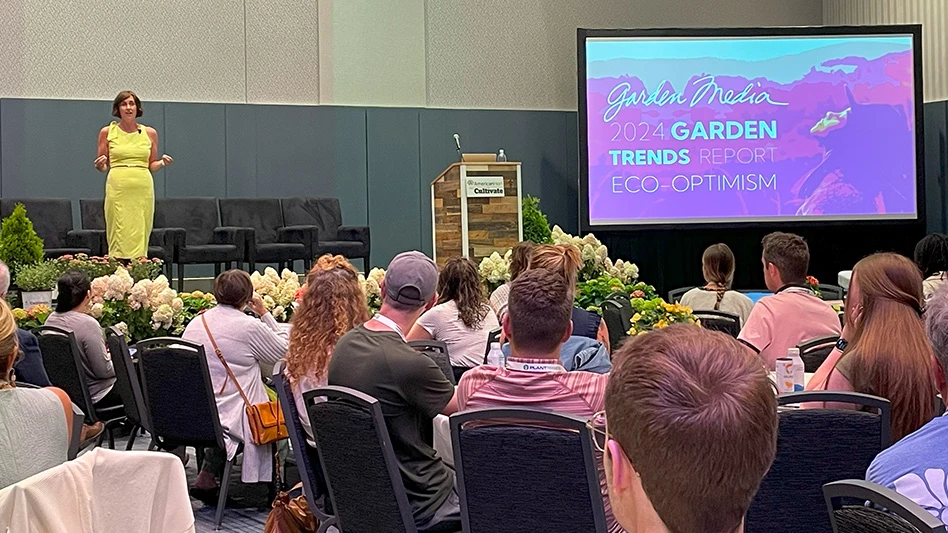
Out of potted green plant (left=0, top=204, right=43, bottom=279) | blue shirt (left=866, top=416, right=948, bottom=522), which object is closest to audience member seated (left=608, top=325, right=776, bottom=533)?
blue shirt (left=866, top=416, right=948, bottom=522)

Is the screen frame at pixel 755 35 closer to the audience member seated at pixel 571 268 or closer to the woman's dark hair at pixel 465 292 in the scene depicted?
the woman's dark hair at pixel 465 292

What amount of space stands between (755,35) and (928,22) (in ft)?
6.63

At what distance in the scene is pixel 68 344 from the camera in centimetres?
544

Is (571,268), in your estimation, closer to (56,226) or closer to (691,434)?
(691,434)

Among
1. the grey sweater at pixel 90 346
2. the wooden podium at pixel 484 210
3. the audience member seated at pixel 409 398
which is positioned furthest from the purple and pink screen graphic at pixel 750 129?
the audience member seated at pixel 409 398

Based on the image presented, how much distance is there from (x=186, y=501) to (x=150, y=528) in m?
0.09

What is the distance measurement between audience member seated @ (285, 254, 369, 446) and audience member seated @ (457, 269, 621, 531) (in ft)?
3.81

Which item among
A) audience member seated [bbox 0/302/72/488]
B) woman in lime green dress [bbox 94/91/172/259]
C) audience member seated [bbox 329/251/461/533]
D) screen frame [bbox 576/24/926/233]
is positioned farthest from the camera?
screen frame [bbox 576/24/926/233]

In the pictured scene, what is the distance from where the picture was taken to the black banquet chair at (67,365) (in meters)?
5.45

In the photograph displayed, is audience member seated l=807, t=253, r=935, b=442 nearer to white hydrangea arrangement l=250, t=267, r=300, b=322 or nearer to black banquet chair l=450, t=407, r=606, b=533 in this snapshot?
black banquet chair l=450, t=407, r=606, b=533

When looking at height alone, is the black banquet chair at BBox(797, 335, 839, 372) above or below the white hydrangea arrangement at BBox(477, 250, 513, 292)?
below

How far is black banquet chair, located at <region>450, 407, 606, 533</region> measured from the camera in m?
2.57

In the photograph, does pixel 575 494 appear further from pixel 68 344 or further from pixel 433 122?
pixel 433 122

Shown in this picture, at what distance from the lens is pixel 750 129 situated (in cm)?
1199
